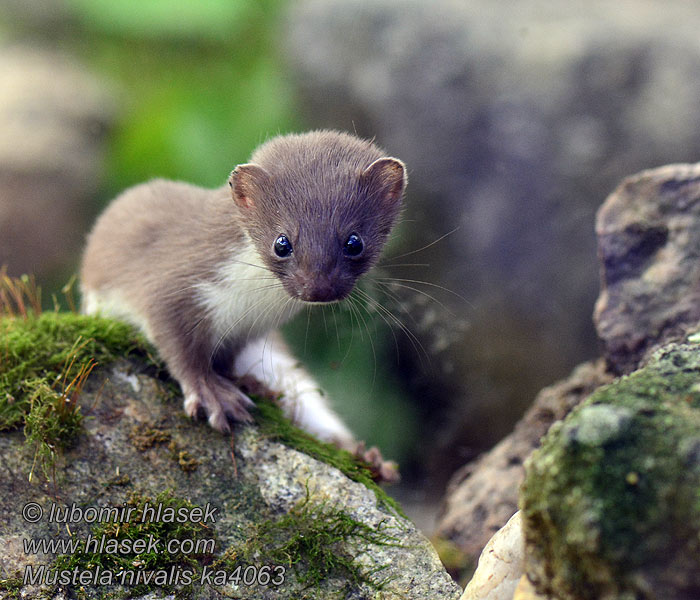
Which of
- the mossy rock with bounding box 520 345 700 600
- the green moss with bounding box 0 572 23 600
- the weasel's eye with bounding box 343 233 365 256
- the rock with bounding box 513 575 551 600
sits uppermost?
the mossy rock with bounding box 520 345 700 600

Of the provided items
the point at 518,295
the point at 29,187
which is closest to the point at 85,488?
the point at 518,295

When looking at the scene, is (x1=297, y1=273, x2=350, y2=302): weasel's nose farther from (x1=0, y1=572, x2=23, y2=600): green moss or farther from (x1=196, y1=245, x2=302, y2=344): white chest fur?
(x1=0, y1=572, x2=23, y2=600): green moss

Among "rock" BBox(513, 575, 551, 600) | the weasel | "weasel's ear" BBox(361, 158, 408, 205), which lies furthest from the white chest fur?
"rock" BBox(513, 575, 551, 600)

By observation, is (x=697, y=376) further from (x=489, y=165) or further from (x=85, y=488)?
(x=489, y=165)

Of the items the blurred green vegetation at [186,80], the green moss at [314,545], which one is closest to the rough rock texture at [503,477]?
the green moss at [314,545]

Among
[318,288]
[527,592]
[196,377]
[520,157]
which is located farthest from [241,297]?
[520,157]

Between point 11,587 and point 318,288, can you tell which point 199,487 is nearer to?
point 11,587
